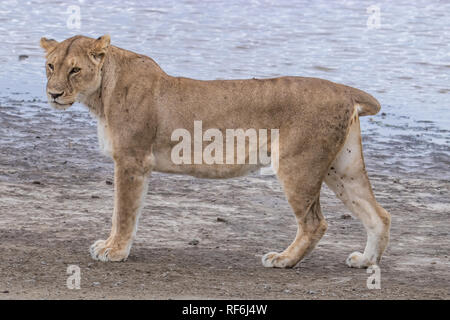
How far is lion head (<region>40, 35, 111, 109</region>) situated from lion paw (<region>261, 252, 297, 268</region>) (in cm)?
160

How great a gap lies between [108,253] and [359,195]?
5.59 ft

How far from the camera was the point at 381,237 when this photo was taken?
6637 millimetres

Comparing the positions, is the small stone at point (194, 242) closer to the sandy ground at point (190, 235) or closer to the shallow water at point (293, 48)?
the sandy ground at point (190, 235)

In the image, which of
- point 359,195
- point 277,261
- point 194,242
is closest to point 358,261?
point 359,195

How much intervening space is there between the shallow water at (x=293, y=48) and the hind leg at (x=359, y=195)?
10.8 ft

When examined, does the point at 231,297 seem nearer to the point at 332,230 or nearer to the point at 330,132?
the point at 330,132

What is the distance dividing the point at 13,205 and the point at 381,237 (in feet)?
9.88

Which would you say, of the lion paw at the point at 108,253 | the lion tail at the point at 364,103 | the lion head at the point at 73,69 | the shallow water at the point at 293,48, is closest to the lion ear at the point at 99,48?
the lion head at the point at 73,69

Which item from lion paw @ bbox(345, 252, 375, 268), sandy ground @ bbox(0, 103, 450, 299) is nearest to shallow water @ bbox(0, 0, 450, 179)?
sandy ground @ bbox(0, 103, 450, 299)

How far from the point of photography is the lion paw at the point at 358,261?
21.9 feet

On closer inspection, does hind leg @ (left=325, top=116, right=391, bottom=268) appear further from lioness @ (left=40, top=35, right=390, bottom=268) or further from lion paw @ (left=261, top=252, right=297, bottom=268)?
lion paw @ (left=261, top=252, right=297, bottom=268)

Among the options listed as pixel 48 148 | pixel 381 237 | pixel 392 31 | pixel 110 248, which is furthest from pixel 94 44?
pixel 392 31

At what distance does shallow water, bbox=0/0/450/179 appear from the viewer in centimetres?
1152

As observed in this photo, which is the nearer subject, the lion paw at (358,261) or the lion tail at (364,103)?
the lion tail at (364,103)
